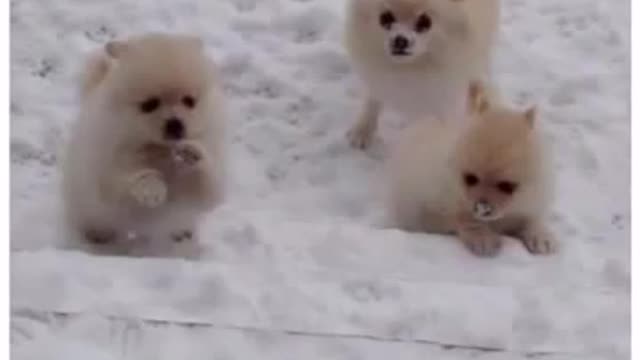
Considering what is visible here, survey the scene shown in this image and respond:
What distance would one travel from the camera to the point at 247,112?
352cm

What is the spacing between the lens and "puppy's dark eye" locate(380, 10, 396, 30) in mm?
3254

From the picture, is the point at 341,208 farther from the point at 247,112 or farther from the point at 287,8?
the point at 287,8

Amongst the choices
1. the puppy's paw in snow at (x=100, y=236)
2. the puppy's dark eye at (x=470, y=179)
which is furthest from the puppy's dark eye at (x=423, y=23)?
the puppy's paw in snow at (x=100, y=236)

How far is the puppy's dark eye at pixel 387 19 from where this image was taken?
3.25m

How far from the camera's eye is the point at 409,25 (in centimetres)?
326

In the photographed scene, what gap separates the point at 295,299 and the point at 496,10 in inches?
54.5

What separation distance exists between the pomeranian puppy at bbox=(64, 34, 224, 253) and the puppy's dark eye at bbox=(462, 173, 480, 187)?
1.62 ft

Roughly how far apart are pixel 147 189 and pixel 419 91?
932 millimetres

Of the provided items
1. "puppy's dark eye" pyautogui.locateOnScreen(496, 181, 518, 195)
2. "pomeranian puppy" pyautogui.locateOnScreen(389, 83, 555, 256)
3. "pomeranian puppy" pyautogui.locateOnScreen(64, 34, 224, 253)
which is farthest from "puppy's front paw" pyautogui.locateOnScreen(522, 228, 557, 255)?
"pomeranian puppy" pyautogui.locateOnScreen(64, 34, 224, 253)

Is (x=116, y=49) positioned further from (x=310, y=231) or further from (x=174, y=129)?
(x=310, y=231)

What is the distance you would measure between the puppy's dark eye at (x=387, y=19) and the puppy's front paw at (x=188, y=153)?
72 centimetres

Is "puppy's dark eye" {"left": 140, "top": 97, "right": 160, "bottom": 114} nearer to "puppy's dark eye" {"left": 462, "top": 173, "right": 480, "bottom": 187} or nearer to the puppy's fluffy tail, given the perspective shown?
the puppy's fluffy tail

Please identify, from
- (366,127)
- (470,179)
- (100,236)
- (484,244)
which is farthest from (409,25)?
(100,236)

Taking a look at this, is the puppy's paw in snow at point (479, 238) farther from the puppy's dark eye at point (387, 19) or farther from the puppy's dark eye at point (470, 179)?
the puppy's dark eye at point (387, 19)
